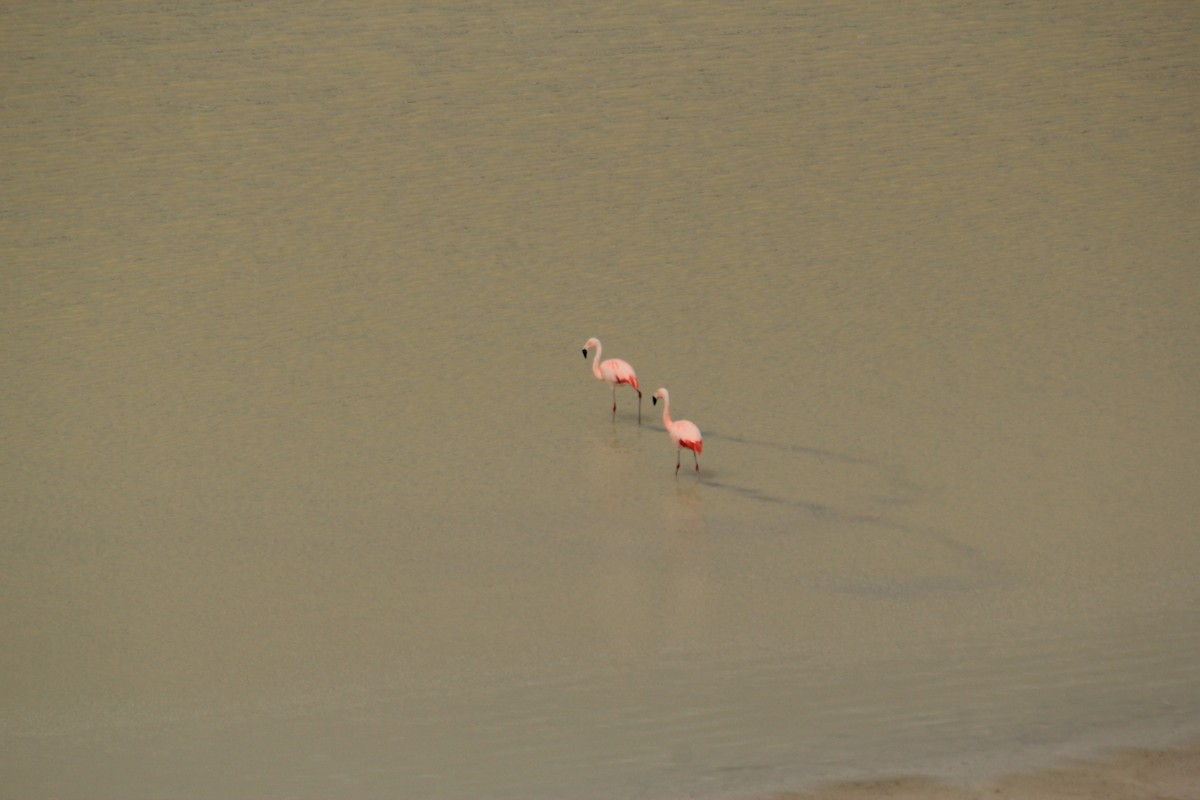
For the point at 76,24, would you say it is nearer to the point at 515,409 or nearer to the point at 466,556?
the point at 515,409

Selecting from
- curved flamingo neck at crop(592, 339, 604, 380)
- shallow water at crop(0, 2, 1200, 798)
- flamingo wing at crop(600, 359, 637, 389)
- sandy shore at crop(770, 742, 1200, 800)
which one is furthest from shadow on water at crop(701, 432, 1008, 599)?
sandy shore at crop(770, 742, 1200, 800)

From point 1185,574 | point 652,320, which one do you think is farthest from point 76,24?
point 1185,574

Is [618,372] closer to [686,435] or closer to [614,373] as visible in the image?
[614,373]

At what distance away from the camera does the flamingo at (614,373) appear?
879 centimetres

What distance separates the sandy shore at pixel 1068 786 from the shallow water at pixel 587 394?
0.17 meters

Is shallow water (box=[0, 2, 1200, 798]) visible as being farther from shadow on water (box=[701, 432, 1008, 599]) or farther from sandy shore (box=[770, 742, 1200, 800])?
sandy shore (box=[770, 742, 1200, 800])

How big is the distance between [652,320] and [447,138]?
12.8 feet

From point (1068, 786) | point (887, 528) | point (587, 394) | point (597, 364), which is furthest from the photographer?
point (587, 394)

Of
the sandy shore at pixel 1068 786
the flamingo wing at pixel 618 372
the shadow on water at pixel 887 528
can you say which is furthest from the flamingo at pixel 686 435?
the sandy shore at pixel 1068 786

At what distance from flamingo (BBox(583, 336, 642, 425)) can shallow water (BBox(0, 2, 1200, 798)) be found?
15cm

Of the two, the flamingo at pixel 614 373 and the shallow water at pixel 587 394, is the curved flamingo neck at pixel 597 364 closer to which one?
the flamingo at pixel 614 373

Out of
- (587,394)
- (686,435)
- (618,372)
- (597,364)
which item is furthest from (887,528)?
(587,394)

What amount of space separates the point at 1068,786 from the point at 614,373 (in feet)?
14.9

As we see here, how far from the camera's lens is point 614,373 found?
887cm
